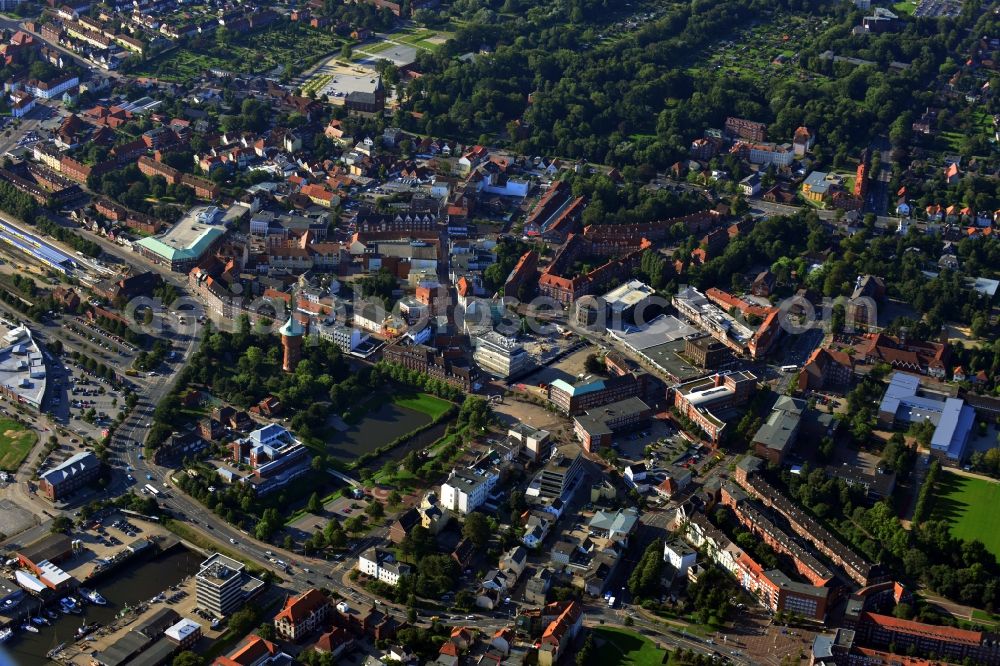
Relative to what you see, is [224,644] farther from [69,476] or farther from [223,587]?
[69,476]

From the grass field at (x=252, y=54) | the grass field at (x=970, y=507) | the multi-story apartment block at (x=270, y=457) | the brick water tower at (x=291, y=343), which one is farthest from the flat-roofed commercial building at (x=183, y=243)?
the grass field at (x=970, y=507)

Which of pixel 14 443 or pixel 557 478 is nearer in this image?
pixel 557 478

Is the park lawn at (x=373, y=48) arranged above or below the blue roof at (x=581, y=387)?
below

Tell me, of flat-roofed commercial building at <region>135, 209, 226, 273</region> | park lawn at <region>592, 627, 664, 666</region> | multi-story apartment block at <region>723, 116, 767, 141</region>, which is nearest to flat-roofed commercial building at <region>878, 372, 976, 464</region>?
park lawn at <region>592, 627, 664, 666</region>

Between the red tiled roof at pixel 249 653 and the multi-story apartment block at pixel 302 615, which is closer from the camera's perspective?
the red tiled roof at pixel 249 653

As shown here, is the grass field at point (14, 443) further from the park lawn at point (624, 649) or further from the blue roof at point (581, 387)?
the park lawn at point (624, 649)

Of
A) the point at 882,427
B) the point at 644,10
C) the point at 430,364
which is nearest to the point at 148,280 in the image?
the point at 430,364

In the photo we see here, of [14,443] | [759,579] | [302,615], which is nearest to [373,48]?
[14,443]
